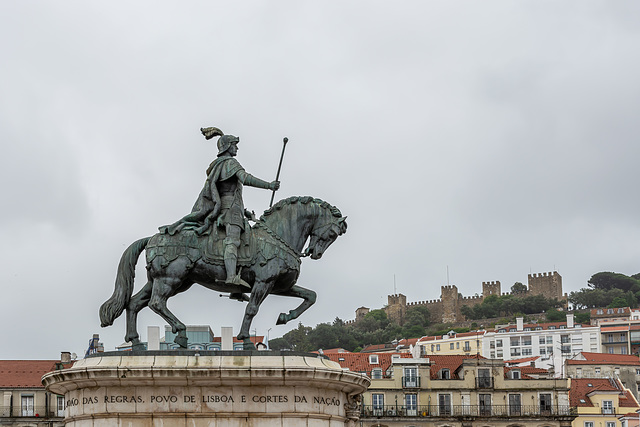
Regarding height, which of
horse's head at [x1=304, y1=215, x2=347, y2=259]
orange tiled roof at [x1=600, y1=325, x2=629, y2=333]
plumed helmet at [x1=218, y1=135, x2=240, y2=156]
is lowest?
orange tiled roof at [x1=600, y1=325, x2=629, y2=333]

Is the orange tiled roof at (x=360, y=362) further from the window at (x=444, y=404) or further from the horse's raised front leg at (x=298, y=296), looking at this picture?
the horse's raised front leg at (x=298, y=296)

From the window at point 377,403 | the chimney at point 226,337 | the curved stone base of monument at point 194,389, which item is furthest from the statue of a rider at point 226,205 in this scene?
the window at point 377,403

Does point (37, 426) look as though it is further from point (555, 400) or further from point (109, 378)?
point (109, 378)

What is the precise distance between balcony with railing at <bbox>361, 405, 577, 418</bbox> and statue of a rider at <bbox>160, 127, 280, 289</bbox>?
5428cm

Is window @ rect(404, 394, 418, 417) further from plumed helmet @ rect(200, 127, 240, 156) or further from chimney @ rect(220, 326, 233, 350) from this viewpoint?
plumed helmet @ rect(200, 127, 240, 156)

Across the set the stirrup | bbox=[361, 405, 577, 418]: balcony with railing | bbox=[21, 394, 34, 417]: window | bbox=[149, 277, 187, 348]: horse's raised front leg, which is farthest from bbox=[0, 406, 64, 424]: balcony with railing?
the stirrup

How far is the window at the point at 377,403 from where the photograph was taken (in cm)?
7356

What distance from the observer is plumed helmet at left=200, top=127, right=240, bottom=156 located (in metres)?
21.5

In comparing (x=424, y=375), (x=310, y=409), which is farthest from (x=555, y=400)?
(x=310, y=409)

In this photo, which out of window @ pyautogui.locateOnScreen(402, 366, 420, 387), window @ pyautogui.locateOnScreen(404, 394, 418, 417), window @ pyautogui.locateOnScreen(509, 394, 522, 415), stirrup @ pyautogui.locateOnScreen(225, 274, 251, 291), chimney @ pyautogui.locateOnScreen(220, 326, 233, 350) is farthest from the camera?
window @ pyautogui.locateOnScreen(402, 366, 420, 387)

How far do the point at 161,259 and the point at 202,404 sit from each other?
117 inches

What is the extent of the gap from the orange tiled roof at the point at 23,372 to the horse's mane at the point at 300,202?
172 feet

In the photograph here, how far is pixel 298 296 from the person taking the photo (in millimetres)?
21562

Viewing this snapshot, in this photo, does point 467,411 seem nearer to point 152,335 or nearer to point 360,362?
point 360,362
